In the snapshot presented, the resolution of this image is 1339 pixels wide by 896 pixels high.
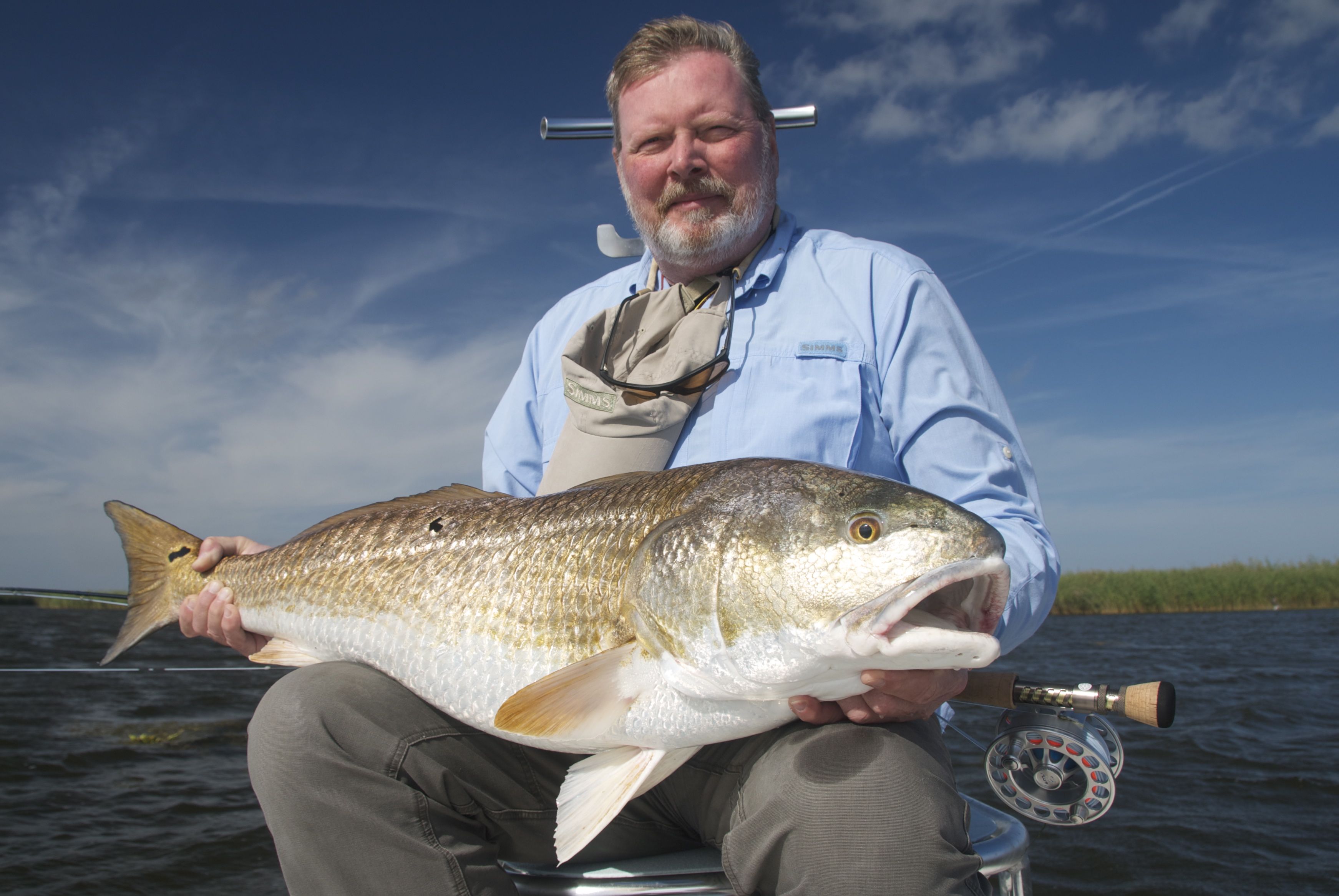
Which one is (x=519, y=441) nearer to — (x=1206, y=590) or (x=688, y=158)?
(x=688, y=158)

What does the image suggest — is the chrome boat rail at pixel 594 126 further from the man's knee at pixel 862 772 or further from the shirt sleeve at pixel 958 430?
the man's knee at pixel 862 772

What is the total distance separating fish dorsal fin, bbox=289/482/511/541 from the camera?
8.57ft

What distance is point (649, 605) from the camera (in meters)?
1.88

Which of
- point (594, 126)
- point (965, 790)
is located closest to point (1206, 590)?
point (965, 790)

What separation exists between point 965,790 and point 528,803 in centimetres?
820

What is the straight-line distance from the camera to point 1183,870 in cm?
681

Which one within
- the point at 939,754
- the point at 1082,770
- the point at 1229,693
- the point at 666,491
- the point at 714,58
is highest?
the point at 714,58

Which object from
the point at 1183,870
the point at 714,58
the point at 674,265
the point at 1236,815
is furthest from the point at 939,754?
the point at 1236,815

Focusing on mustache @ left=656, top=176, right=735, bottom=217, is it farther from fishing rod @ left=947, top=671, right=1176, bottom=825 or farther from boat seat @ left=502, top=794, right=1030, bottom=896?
boat seat @ left=502, top=794, right=1030, bottom=896

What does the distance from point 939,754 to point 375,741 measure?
1.36 metres

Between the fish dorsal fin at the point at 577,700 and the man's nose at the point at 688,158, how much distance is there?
191 cm

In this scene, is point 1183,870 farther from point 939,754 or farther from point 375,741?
point 375,741

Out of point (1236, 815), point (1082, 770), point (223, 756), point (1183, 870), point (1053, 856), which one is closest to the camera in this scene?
point (1082, 770)

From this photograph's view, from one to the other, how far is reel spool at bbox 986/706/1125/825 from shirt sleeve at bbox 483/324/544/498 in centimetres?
196
